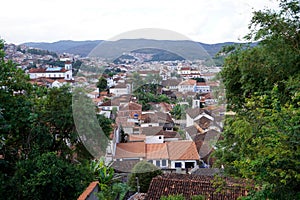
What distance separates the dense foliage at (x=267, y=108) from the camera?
2.29 metres

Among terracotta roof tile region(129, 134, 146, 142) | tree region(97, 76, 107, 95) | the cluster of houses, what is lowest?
terracotta roof tile region(129, 134, 146, 142)

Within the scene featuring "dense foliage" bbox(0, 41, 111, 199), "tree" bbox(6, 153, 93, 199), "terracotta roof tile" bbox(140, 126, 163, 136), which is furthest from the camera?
"terracotta roof tile" bbox(140, 126, 163, 136)

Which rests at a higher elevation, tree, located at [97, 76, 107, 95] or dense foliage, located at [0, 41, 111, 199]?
tree, located at [97, 76, 107, 95]

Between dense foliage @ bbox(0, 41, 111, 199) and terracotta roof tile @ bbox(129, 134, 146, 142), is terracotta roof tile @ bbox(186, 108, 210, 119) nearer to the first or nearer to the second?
terracotta roof tile @ bbox(129, 134, 146, 142)

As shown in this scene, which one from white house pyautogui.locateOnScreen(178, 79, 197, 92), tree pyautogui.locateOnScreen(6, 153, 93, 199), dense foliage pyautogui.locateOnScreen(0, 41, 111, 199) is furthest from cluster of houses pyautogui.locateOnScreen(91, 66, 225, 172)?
tree pyautogui.locateOnScreen(6, 153, 93, 199)

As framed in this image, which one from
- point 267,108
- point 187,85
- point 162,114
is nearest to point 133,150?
point 162,114

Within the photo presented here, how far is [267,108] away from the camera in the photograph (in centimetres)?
335

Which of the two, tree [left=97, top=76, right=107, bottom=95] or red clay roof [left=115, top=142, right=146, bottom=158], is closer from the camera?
tree [left=97, top=76, right=107, bottom=95]

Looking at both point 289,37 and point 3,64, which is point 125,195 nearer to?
point 3,64

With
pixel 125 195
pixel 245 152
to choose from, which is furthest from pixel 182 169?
pixel 245 152

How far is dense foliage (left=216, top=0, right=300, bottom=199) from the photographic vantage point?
2289 mm

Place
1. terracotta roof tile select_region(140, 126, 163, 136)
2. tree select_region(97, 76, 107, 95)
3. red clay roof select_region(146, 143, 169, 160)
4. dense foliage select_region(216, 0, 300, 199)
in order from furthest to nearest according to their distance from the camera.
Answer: red clay roof select_region(146, 143, 169, 160), terracotta roof tile select_region(140, 126, 163, 136), tree select_region(97, 76, 107, 95), dense foliage select_region(216, 0, 300, 199)

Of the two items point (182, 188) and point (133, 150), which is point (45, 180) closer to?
point (133, 150)

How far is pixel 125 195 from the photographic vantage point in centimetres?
630
